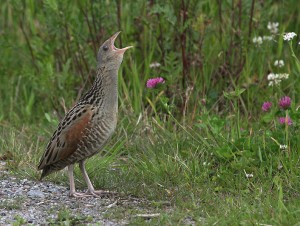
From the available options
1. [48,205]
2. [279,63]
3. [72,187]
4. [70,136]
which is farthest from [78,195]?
[279,63]

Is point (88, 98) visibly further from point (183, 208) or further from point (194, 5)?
point (194, 5)

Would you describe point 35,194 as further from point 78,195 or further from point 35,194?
point 78,195

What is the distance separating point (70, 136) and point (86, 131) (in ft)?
0.53

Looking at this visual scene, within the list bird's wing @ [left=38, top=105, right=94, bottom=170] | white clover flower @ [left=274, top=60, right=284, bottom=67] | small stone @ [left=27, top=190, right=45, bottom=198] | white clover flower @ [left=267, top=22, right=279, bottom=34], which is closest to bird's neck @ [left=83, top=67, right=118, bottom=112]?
bird's wing @ [left=38, top=105, right=94, bottom=170]

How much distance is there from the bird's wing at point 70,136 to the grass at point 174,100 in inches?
18.6

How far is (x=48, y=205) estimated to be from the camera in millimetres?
6336

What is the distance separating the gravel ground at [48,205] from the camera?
19.5 feet

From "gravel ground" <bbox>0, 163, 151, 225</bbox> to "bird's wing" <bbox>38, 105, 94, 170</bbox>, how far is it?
247 millimetres

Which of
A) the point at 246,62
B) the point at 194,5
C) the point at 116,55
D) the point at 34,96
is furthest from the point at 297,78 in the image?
the point at 34,96

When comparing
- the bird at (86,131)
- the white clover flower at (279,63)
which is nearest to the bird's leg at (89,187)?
the bird at (86,131)

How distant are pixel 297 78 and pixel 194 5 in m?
1.33

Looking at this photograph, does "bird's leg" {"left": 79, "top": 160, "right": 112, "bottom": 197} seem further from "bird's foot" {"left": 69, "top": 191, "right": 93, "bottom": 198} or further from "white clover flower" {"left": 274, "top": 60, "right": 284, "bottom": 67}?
"white clover flower" {"left": 274, "top": 60, "right": 284, "bottom": 67}

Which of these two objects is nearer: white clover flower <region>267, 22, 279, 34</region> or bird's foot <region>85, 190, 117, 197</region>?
bird's foot <region>85, 190, 117, 197</region>

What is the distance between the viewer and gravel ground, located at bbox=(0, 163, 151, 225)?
19.5 ft
